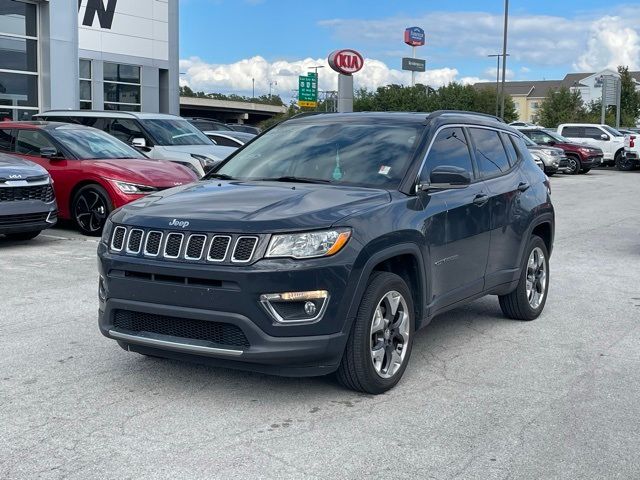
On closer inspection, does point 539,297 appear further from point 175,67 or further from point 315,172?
point 175,67

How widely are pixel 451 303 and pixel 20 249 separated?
6.94 m

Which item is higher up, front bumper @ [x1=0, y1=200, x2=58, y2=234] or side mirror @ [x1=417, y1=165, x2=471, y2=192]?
side mirror @ [x1=417, y1=165, x2=471, y2=192]

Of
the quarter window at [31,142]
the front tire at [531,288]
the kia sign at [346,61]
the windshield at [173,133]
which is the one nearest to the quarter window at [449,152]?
the front tire at [531,288]

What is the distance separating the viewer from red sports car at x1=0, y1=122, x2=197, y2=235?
1155 centimetres

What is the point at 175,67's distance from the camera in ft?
111

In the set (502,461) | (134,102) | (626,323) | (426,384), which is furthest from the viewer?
(134,102)

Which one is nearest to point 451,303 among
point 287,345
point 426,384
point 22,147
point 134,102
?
point 426,384

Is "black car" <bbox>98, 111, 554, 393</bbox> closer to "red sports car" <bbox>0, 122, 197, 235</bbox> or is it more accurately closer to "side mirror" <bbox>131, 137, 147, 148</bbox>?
"red sports car" <bbox>0, 122, 197, 235</bbox>

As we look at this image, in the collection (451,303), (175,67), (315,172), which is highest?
(175,67)

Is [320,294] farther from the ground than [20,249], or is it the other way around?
[320,294]

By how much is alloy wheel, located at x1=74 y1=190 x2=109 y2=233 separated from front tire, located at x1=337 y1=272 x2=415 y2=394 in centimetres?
731

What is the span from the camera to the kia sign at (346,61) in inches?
1147

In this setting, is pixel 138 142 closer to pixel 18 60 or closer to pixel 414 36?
pixel 18 60

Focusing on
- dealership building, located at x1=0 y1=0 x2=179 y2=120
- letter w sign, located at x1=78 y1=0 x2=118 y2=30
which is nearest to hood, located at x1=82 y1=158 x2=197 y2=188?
dealership building, located at x1=0 y1=0 x2=179 y2=120
